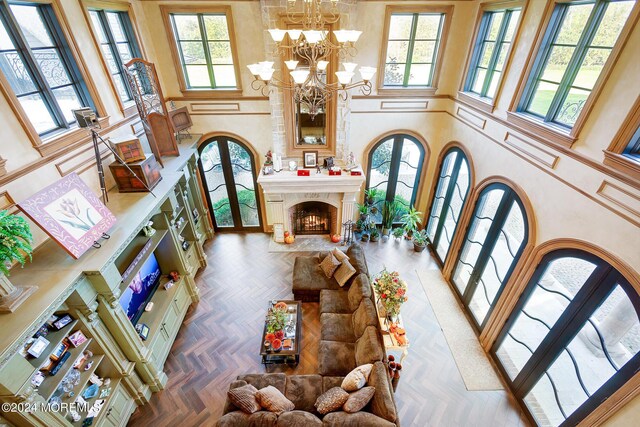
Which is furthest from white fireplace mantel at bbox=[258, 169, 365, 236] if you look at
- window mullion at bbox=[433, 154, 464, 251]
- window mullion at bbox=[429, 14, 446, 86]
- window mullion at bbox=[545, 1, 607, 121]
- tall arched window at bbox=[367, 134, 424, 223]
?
window mullion at bbox=[545, 1, 607, 121]

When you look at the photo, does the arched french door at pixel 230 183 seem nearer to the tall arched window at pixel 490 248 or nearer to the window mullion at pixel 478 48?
the window mullion at pixel 478 48

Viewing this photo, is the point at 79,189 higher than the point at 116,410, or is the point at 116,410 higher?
the point at 79,189

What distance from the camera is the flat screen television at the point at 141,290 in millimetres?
4102

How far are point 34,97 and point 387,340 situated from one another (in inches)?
218

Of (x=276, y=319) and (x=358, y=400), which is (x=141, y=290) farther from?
(x=358, y=400)

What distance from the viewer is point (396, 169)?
7105 millimetres

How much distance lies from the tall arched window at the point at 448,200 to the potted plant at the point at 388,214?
2.91 ft

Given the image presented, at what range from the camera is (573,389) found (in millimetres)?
3418

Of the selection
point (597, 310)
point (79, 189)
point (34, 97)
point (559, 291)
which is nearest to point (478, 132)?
point (559, 291)

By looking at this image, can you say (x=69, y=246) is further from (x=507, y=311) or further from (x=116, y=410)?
(x=507, y=311)

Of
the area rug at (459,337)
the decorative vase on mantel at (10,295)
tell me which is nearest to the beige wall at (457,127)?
the decorative vase on mantel at (10,295)

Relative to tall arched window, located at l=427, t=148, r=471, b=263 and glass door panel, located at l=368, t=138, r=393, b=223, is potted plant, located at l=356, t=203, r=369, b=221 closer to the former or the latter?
glass door panel, located at l=368, t=138, r=393, b=223

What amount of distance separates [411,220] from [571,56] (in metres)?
4.15

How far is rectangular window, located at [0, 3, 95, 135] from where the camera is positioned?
312 cm
